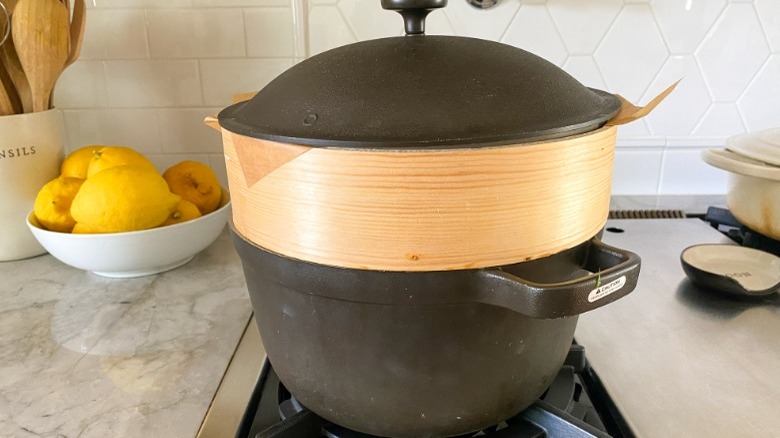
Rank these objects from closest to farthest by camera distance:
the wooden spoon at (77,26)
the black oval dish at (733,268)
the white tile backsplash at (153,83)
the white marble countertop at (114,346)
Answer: the white marble countertop at (114,346) < the black oval dish at (733,268) < the wooden spoon at (77,26) < the white tile backsplash at (153,83)

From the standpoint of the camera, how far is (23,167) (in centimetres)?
72

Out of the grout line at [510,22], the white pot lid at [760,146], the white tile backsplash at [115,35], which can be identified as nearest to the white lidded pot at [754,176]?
the white pot lid at [760,146]

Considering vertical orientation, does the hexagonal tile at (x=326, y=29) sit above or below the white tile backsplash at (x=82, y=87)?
above

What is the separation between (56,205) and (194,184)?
158 millimetres

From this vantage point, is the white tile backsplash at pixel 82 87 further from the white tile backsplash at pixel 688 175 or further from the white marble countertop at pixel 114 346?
the white tile backsplash at pixel 688 175

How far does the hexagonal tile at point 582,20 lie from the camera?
802mm

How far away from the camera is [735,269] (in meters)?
0.66

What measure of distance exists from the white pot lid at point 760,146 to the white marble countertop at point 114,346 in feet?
2.00

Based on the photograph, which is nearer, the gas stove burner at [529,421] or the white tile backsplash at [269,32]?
the gas stove burner at [529,421]

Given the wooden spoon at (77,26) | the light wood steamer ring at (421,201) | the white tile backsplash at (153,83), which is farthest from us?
the white tile backsplash at (153,83)

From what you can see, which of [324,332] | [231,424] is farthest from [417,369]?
[231,424]

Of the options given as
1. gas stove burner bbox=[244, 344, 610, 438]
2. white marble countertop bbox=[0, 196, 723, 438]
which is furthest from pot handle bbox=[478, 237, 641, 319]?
white marble countertop bbox=[0, 196, 723, 438]

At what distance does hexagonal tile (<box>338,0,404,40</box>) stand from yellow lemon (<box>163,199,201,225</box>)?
0.34 m

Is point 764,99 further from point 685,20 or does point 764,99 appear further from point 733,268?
point 733,268
